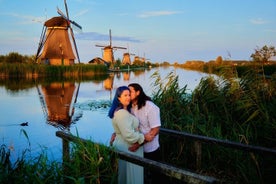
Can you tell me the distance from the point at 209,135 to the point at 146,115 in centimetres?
204

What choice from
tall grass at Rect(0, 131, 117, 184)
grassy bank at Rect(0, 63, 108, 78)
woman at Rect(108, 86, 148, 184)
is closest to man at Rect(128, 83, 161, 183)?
woman at Rect(108, 86, 148, 184)

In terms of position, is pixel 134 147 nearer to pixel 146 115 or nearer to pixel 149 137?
pixel 149 137

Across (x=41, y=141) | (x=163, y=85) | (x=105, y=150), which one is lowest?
(x=41, y=141)

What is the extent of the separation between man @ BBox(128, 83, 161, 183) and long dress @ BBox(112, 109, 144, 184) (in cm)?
21

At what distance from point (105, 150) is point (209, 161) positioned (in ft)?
7.00

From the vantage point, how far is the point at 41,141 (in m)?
7.60

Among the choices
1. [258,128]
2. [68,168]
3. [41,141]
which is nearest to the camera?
[68,168]

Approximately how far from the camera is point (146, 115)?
334 cm

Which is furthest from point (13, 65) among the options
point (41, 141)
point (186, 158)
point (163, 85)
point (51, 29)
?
point (186, 158)

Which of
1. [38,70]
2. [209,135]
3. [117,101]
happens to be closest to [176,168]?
[117,101]

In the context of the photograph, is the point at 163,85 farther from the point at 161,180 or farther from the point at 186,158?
the point at 161,180

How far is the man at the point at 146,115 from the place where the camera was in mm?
3294

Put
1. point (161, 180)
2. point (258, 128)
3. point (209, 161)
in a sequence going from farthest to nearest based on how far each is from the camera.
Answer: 1. point (258, 128)
2. point (209, 161)
3. point (161, 180)

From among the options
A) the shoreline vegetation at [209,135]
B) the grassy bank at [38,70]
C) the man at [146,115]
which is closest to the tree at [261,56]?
the shoreline vegetation at [209,135]
